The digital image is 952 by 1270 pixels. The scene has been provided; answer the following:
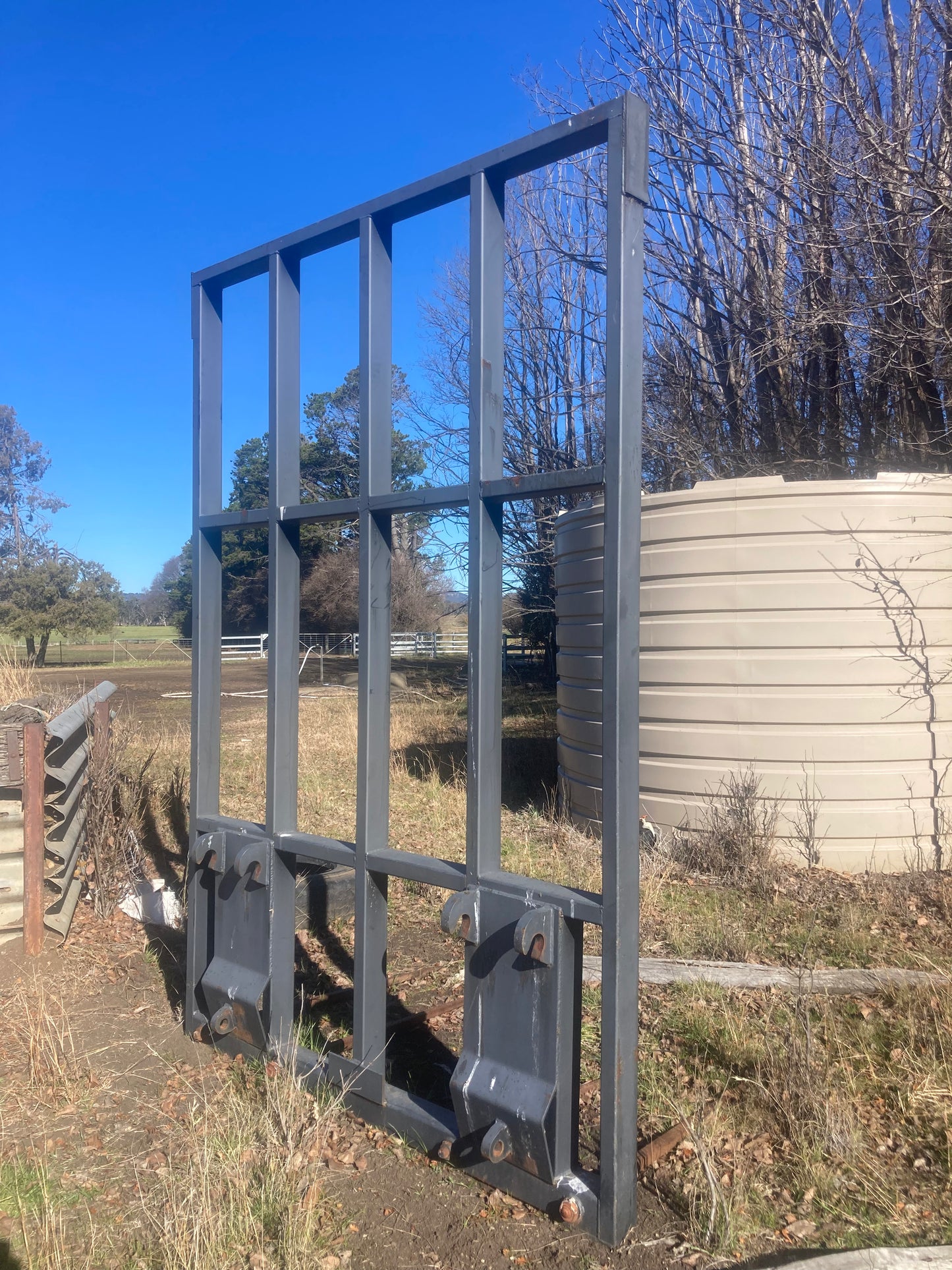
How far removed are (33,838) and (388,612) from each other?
2.45 meters

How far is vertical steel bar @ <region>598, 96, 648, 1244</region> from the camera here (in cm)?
245

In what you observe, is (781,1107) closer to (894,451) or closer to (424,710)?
(894,451)

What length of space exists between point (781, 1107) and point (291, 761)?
198cm

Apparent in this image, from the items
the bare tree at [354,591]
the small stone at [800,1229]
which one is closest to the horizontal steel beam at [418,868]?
the small stone at [800,1229]

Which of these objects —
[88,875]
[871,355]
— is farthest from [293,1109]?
[871,355]

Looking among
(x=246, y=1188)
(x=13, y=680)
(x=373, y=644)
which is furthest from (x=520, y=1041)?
(x=13, y=680)

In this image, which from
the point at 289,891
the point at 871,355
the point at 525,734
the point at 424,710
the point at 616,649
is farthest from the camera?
the point at 424,710

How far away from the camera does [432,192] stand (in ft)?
9.96

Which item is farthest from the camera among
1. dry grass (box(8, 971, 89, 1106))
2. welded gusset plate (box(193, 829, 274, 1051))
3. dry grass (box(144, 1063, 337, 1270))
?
welded gusset plate (box(193, 829, 274, 1051))

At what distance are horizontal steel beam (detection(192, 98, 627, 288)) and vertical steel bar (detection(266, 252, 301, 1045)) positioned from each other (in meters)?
0.14

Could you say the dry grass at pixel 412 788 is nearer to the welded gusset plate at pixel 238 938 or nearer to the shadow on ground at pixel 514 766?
the shadow on ground at pixel 514 766

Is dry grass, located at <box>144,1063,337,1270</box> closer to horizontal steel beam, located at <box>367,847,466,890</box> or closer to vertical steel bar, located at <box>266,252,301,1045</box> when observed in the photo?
vertical steel bar, located at <box>266,252,301,1045</box>

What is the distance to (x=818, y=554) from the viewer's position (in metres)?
5.98

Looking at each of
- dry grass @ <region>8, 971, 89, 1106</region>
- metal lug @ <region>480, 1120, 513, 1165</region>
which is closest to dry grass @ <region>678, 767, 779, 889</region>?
metal lug @ <region>480, 1120, 513, 1165</region>
